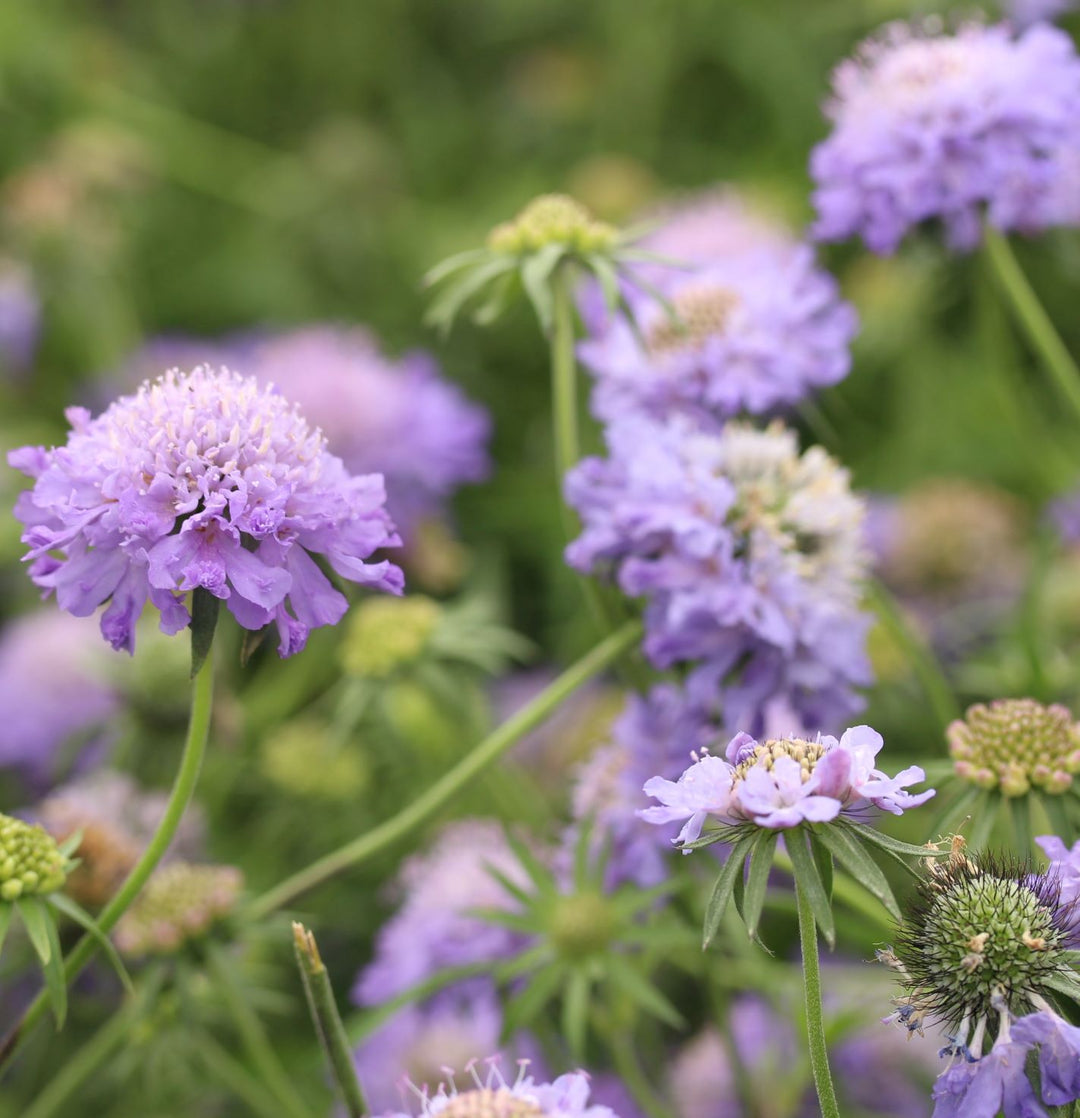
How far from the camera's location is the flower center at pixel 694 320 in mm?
1810

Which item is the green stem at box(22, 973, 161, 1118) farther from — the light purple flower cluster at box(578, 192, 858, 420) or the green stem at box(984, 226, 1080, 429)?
the green stem at box(984, 226, 1080, 429)

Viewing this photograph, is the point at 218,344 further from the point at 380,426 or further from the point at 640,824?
the point at 640,824

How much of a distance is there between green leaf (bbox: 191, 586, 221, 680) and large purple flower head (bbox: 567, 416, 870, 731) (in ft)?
1.53

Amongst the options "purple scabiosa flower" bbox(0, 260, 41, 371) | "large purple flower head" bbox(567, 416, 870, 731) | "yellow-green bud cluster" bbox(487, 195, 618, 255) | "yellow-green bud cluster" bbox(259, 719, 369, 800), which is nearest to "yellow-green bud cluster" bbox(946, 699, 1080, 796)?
"large purple flower head" bbox(567, 416, 870, 731)

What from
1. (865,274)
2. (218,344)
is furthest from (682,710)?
(218,344)

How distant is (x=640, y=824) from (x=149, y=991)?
22.8 inches

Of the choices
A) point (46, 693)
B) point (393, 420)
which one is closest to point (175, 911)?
point (46, 693)

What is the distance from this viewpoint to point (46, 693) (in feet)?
8.34

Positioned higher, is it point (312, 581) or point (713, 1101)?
point (312, 581)

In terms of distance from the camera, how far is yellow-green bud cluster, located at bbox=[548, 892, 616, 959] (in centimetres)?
160

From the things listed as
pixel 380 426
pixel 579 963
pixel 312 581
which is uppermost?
pixel 380 426

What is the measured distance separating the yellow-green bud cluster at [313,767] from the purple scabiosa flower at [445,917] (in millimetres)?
165

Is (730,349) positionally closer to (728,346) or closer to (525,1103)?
(728,346)

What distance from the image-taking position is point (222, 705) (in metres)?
2.18
